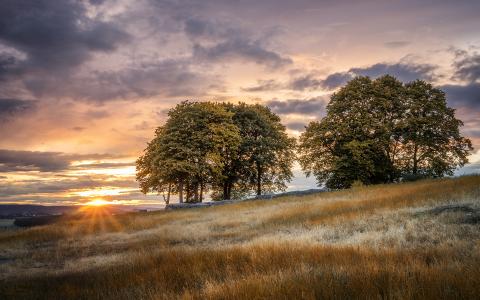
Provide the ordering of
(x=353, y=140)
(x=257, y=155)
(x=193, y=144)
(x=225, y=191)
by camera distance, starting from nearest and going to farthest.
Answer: (x=353, y=140), (x=193, y=144), (x=257, y=155), (x=225, y=191)

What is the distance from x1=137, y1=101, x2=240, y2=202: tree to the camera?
142 feet

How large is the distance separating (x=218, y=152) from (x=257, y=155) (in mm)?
6147

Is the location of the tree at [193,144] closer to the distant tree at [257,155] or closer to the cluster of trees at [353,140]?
the cluster of trees at [353,140]

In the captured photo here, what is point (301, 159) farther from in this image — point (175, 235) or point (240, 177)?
point (175, 235)

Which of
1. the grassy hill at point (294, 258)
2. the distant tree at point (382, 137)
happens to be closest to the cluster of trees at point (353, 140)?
the distant tree at point (382, 137)

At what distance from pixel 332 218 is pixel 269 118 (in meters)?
36.1

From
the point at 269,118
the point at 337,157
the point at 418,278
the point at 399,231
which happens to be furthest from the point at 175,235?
the point at 269,118

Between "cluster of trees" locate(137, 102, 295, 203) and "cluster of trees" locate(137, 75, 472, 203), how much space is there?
0.15 metres

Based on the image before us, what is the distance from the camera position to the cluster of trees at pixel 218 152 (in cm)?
4416

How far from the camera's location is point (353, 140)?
4016 cm

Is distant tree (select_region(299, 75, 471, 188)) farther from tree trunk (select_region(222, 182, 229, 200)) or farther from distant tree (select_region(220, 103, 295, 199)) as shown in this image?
tree trunk (select_region(222, 182, 229, 200))

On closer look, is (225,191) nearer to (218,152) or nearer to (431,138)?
(218,152)

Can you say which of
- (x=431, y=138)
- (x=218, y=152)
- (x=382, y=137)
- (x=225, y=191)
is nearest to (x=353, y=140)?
(x=382, y=137)

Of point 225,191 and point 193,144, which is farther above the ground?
point 193,144
